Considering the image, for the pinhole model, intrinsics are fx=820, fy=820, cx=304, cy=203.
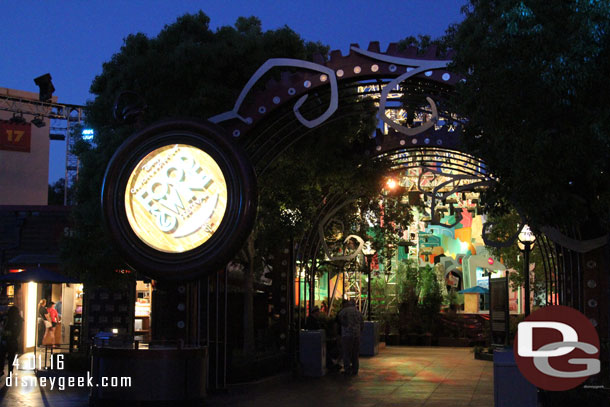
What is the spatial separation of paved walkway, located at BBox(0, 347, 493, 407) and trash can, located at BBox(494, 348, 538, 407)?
433cm

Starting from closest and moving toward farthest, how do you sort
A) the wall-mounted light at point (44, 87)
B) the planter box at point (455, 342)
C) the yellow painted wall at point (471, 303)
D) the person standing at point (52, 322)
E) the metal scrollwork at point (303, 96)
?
the metal scrollwork at point (303, 96)
the person standing at point (52, 322)
the planter box at point (455, 342)
the wall-mounted light at point (44, 87)
the yellow painted wall at point (471, 303)

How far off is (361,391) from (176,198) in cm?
649

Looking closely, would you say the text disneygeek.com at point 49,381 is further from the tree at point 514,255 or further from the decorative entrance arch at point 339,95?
the tree at point 514,255

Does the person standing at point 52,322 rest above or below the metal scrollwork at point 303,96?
below

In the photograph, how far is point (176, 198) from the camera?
12.2 metres

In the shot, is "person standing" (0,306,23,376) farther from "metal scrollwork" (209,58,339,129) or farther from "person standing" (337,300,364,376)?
"person standing" (337,300,364,376)

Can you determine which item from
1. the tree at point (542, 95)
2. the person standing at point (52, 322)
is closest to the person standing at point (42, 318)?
the person standing at point (52, 322)

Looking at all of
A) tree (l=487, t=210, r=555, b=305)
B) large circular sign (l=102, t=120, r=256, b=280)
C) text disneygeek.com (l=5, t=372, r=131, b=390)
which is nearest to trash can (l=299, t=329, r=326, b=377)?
text disneygeek.com (l=5, t=372, r=131, b=390)

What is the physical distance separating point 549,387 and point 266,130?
8.65 meters

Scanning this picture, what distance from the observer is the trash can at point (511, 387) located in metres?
10.0

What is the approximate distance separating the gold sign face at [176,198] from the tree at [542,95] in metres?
4.10

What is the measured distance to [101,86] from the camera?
806 inches

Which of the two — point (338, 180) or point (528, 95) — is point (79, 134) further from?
point (528, 95)

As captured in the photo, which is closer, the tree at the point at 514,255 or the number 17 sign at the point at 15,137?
the tree at the point at 514,255
